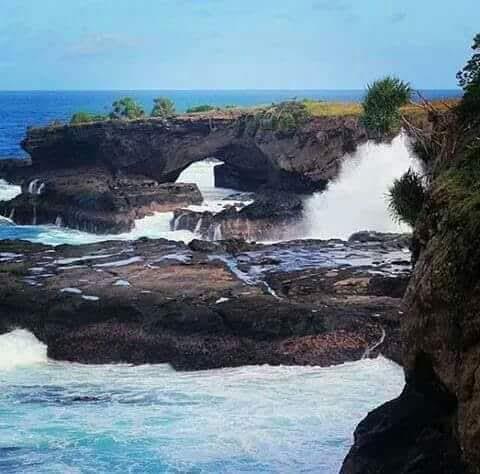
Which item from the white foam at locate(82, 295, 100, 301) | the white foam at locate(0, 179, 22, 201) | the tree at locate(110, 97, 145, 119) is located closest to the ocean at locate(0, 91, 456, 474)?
the white foam at locate(82, 295, 100, 301)

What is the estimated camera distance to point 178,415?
21.5 meters

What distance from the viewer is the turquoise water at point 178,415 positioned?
18.7 metres

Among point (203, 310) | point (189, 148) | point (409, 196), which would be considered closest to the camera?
point (409, 196)

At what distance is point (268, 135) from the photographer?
58.2 metres

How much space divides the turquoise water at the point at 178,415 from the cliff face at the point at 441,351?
9.45ft

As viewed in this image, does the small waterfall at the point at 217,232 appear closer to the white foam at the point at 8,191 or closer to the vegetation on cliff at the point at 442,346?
the white foam at the point at 8,191

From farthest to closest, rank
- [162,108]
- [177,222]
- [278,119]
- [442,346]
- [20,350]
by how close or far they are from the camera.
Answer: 1. [162,108]
2. [278,119]
3. [177,222]
4. [20,350]
5. [442,346]

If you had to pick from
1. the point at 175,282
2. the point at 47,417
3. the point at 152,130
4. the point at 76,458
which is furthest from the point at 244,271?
the point at 152,130

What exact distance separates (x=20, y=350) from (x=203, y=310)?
18.5ft

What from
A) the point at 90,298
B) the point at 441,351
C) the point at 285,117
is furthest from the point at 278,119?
the point at 441,351

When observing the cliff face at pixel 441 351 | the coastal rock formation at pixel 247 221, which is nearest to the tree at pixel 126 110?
the coastal rock formation at pixel 247 221

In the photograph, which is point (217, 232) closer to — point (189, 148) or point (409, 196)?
point (189, 148)

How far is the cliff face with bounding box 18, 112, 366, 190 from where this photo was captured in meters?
56.5

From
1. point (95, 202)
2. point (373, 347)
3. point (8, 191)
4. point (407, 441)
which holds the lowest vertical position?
point (8, 191)
